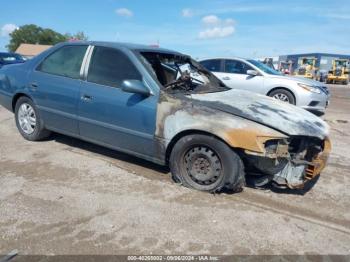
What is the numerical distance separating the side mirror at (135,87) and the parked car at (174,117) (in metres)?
0.01

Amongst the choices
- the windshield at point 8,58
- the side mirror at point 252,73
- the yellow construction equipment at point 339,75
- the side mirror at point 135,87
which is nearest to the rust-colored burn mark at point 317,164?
the side mirror at point 135,87

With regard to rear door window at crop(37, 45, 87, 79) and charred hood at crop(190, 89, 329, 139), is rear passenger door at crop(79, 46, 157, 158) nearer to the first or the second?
rear door window at crop(37, 45, 87, 79)

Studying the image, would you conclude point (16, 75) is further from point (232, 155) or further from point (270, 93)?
point (270, 93)

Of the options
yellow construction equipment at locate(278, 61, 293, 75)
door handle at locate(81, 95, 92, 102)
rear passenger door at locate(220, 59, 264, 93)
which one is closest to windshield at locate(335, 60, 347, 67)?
yellow construction equipment at locate(278, 61, 293, 75)

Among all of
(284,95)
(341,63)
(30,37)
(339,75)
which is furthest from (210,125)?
(30,37)

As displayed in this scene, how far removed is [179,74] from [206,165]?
1505 mm

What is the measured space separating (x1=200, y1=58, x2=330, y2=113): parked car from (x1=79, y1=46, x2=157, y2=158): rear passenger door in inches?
225

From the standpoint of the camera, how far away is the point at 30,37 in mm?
102438

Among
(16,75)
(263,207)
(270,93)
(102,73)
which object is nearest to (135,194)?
(263,207)

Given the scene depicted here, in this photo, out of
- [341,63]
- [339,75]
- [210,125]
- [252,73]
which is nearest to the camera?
[210,125]

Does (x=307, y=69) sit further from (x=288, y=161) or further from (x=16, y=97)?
(x=288, y=161)

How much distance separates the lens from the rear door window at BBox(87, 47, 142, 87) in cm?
445

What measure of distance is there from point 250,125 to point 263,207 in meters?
0.90

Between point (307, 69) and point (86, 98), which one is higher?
point (307, 69)
